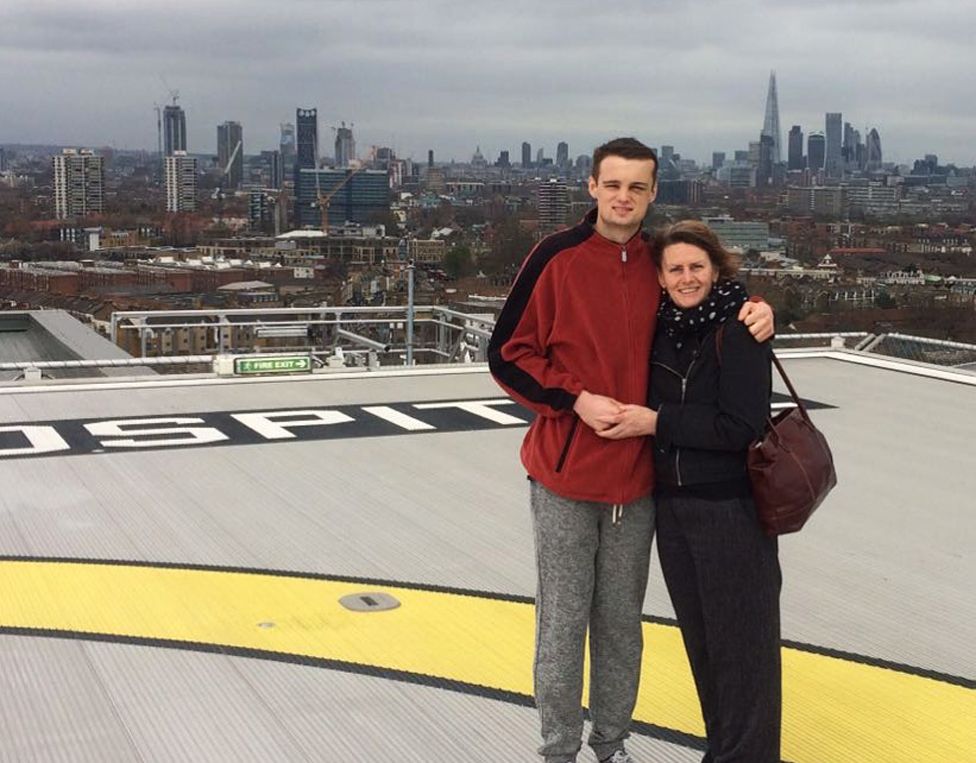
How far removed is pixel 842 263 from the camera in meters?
17.0

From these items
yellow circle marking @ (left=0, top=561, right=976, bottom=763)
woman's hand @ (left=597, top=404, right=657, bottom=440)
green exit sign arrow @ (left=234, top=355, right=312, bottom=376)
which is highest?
woman's hand @ (left=597, top=404, right=657, bottom=440)

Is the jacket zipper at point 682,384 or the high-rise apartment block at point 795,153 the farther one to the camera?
the high-rise apartment block at point 795,153

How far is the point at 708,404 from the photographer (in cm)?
276

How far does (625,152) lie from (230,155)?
73872 millimetres

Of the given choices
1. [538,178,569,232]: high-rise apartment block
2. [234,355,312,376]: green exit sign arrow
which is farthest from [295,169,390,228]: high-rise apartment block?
[234,355,312,376]: green exit sign arrow

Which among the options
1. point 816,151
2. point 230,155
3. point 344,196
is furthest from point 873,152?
point 230,155

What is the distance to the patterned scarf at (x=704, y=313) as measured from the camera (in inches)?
109

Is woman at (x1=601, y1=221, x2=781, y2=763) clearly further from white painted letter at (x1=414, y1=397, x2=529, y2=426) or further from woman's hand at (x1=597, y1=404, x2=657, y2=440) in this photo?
white painted letter at (x1=414, y1=397, x2=529, y2=426)

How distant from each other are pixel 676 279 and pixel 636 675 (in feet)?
3.10

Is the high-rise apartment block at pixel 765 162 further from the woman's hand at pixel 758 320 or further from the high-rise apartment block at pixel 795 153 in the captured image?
the woman's hand at pixel 758 320

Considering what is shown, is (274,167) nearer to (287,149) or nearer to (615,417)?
(287,149)

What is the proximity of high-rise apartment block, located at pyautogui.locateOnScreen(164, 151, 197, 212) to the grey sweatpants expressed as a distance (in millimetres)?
46224

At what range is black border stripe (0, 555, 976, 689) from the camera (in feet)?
14.0

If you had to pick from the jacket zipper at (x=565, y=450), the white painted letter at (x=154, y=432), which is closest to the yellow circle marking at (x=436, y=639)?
the jacket zipper at (x=565, y=450)
